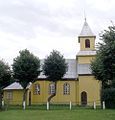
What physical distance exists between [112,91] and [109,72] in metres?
17.9

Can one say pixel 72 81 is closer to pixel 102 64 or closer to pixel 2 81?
pixel 2 81

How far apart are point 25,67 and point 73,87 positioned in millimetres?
17214

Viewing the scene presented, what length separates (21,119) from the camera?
27000mm

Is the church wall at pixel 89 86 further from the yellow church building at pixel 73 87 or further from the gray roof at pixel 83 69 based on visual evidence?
the gray roof at pixel 83 69

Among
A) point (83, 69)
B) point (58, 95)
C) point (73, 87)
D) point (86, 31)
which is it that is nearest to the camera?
point (83, 69)

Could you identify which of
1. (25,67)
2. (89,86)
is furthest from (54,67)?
(89,86)

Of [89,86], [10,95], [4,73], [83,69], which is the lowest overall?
[10,95]

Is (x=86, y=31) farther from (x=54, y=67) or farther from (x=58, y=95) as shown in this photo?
(x=54, y=67)

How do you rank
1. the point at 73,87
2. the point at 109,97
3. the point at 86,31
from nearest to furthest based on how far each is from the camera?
the point at 109,97
the point at 73,87
the point at 86,31

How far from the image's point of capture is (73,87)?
215 ft

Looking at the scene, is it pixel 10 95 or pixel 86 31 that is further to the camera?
pixel 86 31

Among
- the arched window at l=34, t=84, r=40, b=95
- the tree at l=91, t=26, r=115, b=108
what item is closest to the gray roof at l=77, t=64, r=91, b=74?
the arched window at l=34, t=84, r=40, b=95

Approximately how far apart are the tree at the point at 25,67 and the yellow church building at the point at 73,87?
36.6 feet

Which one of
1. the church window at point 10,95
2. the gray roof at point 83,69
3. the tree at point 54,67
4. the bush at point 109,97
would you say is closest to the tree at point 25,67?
the tree at point 54,67
